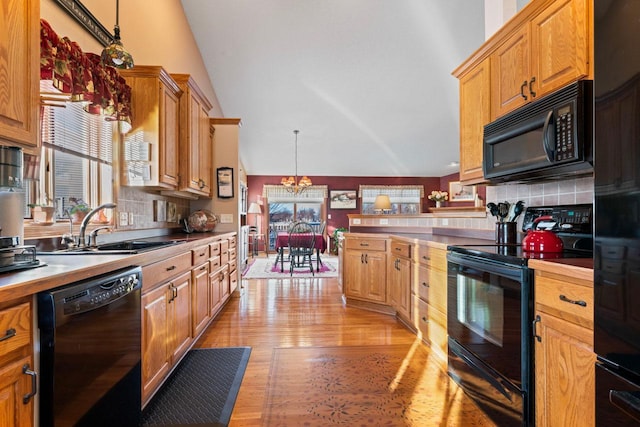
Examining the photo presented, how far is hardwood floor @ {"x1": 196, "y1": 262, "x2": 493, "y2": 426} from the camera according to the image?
1727 millimetres

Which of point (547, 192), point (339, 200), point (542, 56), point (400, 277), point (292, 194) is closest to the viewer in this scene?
point (542, 56)

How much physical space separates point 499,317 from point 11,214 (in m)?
2.28

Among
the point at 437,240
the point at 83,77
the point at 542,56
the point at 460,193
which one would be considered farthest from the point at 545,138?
the point at 460,193

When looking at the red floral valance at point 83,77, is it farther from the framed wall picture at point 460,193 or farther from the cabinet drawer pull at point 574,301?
the framed wall picture at point 460,193

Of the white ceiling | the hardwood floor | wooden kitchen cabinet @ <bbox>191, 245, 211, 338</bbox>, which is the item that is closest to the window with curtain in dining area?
the white ceiling

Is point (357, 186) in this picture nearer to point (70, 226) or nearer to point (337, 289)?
point (337, 289)

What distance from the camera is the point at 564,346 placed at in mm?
1211

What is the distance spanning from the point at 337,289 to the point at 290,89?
11.9 feet

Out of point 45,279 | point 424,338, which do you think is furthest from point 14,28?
point 424,338

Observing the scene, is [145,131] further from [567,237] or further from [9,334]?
[567,237]

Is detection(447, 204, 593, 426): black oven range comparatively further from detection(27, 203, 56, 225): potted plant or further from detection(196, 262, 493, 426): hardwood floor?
detection(27, 203, 56, 225): potted plant

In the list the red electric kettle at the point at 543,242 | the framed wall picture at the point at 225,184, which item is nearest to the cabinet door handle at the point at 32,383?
the red electric kettle at the point at 543,242

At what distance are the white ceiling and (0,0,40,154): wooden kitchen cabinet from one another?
355cm

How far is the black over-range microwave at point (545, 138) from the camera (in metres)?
1.45
